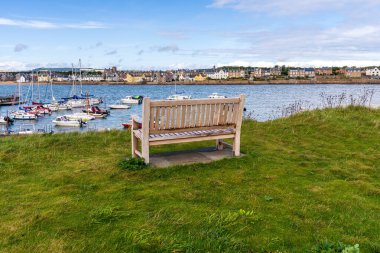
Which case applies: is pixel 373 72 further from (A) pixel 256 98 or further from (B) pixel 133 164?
(B) pixel 133 164

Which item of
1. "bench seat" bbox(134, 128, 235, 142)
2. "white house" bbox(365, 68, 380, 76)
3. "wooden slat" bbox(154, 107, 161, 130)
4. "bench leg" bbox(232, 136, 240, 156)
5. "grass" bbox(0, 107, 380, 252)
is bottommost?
"grass" bbox(0, 107, 380, 252)

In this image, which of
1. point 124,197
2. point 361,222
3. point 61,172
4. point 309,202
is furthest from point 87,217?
point 361,222

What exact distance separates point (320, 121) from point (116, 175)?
716 centimetres

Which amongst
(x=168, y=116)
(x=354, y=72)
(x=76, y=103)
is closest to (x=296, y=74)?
(x=354, y=72)

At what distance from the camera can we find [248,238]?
349 centimetres

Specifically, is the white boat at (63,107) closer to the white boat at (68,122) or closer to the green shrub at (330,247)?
the white boat at (68,122)

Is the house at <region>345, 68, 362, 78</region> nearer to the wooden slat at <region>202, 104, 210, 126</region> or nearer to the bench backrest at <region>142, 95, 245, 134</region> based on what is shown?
the bench backrest at <region>142, 95, 245, 134</region>

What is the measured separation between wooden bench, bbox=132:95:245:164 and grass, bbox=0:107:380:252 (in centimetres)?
54

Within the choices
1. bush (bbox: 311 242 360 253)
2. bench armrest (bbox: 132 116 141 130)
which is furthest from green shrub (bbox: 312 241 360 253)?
bench armrest (bbox: 132 116 141 130)

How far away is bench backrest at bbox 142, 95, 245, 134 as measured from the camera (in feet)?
18.9

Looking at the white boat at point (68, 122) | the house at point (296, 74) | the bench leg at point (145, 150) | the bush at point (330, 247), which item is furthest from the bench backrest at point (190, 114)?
the house at point (296, 74)

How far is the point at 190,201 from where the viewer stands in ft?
14.6

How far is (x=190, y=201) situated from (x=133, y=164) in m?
1.81

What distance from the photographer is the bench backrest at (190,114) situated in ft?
18.9
